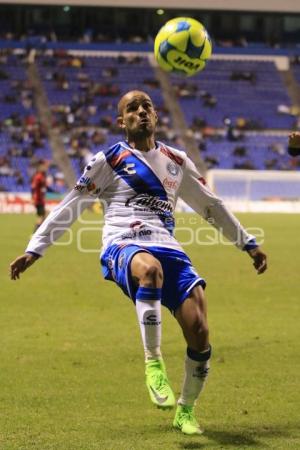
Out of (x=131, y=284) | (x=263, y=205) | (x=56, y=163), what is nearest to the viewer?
(x=131, y=284)

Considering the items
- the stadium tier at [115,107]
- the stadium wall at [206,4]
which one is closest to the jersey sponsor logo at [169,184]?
the stadium tier at [115,107]

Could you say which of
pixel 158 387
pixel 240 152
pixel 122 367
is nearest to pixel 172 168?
pixel 158 387

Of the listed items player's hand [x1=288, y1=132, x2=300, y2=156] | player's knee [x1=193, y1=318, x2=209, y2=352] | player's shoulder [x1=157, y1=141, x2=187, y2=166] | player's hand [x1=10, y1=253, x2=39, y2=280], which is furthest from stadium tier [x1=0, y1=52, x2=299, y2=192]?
player's knee [x1=193, y1=318, x2=209, y2=352]

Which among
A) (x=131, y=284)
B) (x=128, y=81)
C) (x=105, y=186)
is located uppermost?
(x=105, y=186)

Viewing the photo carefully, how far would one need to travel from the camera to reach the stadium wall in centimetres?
5162

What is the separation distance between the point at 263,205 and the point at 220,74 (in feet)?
53.6

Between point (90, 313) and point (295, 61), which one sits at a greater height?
point (90, 313)

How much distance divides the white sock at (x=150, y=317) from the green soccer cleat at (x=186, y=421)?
0.57 metres

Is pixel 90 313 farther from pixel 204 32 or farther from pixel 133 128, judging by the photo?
pixel 133 128

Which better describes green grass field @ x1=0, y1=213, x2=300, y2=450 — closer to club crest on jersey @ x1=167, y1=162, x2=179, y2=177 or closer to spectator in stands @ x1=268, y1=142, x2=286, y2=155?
club crest on jersey @ x1=167, y1=162, x2=179, y2=177

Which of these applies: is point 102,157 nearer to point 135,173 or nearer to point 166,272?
point 135,173

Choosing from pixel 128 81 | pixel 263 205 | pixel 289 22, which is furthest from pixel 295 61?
pixel 263 205

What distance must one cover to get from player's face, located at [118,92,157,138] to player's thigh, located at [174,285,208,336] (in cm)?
124

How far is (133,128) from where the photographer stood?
20.8 feet
